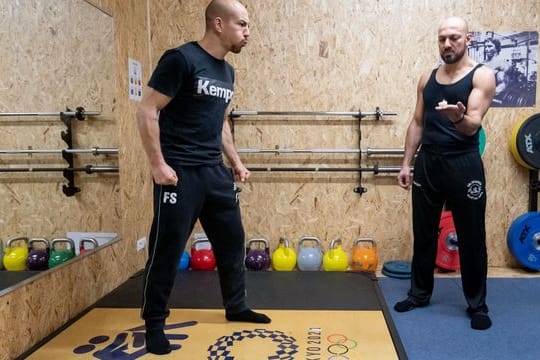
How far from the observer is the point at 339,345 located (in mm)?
2246

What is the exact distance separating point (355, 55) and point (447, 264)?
5.81ft

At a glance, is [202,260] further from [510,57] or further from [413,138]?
[510,57]

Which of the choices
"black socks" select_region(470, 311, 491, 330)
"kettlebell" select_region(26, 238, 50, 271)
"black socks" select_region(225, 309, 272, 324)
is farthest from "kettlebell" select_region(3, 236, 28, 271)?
"black socks" select_region(470, 311, 491, 330)

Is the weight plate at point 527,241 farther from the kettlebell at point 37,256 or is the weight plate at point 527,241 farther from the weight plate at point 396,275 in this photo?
the kettlebell at point 37,256

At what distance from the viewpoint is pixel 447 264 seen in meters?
3.48

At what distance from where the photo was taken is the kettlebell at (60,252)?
258 centimetres

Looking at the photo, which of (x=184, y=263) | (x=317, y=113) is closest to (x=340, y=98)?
(x=317, y=113)

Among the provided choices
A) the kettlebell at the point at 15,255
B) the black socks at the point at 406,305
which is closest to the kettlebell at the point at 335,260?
the black socks at the point at 406,305

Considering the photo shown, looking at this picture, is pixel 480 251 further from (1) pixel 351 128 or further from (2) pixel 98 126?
(2) pixel 98 126

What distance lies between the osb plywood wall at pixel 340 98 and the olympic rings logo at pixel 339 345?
1.48 metres

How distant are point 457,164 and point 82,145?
224cm

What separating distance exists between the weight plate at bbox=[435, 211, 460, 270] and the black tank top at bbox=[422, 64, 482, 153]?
101cm

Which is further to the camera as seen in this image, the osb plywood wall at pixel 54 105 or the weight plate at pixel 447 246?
the weight plate at pixel 447 246

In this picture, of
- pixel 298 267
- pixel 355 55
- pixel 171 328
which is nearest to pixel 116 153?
pixel 171 328
